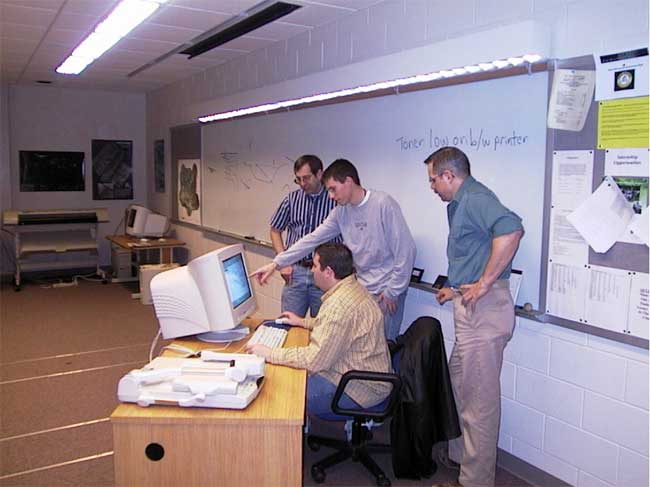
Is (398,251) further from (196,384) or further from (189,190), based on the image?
(189,190)

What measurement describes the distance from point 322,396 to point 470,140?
143cm

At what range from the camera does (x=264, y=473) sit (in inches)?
75.0

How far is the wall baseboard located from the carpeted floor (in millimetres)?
45

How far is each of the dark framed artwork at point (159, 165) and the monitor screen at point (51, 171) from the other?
991 millimetres

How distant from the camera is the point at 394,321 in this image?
3.33 m

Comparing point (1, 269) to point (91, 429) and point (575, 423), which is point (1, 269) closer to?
point (91, 429)

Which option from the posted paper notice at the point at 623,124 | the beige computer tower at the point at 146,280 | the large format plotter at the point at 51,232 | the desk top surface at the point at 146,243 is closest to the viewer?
the posted paper notice at the point at 623,124

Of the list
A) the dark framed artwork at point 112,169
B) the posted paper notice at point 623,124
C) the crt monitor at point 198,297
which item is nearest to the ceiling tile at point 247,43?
the crt monitor at point 198,297

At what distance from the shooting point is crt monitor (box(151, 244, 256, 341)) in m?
2.51

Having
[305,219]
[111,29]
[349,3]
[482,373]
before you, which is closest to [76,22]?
[111,29]

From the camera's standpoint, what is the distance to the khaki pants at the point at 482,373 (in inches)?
101

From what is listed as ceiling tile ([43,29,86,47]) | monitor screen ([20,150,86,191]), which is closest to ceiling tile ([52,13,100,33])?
ceiling tile ([43,29,86,47])

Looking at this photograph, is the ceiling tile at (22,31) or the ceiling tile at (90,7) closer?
the ceiling tile at (90,7)

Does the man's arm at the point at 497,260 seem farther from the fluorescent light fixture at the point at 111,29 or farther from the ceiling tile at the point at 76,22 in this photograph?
the ceiling tile at the point at 76,22
